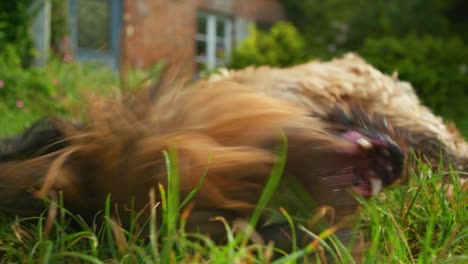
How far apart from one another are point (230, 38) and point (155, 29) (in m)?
2.88

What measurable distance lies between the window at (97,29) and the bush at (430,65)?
4845 mm

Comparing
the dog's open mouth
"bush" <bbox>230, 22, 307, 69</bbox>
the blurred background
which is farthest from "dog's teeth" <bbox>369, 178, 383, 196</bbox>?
"bush" <bbox>230, 22, 307, 69</bbox>

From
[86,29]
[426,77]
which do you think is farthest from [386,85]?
[86,29]

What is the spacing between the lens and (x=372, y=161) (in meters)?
1.37

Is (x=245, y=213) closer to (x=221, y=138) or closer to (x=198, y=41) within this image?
(x=221, y=138)

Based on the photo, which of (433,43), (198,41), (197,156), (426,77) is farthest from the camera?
(198,41)

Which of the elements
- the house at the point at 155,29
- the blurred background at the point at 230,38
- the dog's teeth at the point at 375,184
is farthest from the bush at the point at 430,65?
the dog's teeth at the point at 375,184

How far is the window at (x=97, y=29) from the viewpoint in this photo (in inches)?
429

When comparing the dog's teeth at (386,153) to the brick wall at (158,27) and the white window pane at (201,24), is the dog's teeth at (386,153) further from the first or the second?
the white window pane at (201,24)

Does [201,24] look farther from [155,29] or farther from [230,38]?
[155,29]

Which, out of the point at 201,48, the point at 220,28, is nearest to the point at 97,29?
the point at 201,48

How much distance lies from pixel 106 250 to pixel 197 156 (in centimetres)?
33

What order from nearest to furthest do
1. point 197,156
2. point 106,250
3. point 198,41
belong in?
point 197,156
point 106,250
point 198,41

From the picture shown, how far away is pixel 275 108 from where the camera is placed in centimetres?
139
